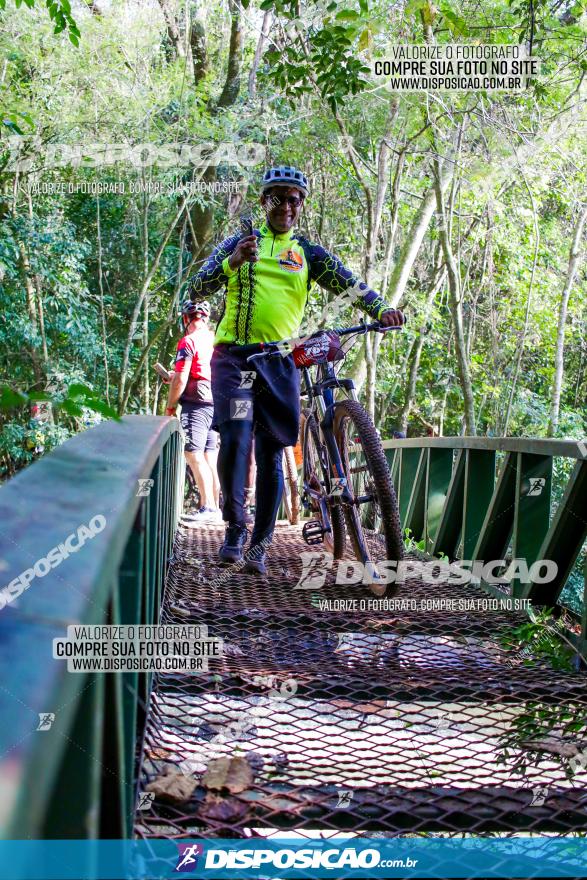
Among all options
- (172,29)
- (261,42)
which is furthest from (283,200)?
(172,29)

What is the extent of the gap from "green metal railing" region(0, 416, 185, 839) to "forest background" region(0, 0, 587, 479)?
28.4 feet

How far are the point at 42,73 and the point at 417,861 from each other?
42.4 ft

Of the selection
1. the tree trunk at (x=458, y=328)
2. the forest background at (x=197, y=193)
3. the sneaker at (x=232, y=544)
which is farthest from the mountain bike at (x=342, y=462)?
the forest background at (x=197, y=193)

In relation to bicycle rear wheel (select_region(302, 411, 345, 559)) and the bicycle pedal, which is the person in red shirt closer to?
bicycle rear wheel (select_region(302, 411, 345, 559))

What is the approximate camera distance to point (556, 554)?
3.39 metres

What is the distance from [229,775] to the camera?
190 cm

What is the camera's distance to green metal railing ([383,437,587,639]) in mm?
3326

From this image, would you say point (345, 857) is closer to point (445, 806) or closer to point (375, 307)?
point (445, 806)

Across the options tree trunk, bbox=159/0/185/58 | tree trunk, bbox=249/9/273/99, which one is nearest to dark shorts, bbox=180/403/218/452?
tree trunk, bbox=249/9/273/99

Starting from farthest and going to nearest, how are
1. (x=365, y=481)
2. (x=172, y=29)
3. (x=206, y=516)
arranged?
(x=172, y=29), (x=206, y=516), (x=365, y=481)

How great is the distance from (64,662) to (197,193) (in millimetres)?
12963

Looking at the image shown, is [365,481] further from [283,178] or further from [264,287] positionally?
[283,178]

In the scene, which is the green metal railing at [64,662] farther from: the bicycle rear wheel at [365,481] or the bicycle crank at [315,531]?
the bicycle crank at [315,531]

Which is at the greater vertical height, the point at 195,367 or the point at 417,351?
the point at 195,367
